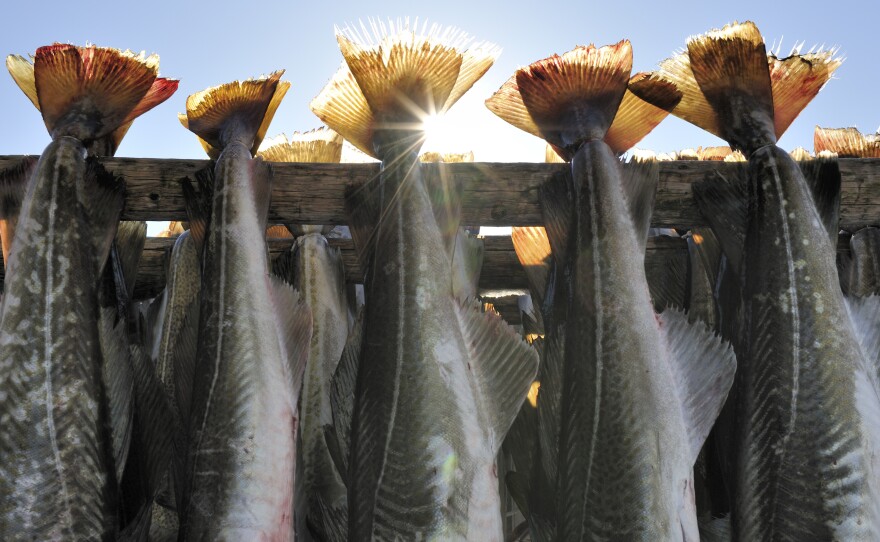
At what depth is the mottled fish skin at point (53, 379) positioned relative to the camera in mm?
2197

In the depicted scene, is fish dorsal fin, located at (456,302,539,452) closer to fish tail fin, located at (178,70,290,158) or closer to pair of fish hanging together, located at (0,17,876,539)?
pair of fish hanging together, located at (0,17,876,539)

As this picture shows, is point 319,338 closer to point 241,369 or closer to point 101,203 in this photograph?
point 241,369

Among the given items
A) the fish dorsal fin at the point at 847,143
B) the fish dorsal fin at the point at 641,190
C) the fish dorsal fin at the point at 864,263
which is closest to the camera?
the fish dorsal fin at the point at 641,190

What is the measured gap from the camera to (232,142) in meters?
2.79

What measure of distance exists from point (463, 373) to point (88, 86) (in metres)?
1.85

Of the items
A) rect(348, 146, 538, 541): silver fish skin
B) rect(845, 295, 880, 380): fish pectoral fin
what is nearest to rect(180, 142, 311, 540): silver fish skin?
rect(348, 146, 538, 541): silver fish skin

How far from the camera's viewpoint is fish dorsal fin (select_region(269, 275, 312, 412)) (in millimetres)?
2480

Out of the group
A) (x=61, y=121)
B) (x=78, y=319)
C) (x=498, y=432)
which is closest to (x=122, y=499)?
(x=78, y=319)

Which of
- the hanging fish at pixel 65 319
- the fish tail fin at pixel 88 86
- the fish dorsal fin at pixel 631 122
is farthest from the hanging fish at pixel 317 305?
the fish dorsal fin at pixel 631 122

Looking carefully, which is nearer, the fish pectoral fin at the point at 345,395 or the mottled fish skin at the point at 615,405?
the mottled fish skin at the point at 615,405

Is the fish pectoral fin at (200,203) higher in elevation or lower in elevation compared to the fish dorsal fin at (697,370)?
higher

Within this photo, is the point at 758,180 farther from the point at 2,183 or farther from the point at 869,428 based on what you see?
the point at 2,183

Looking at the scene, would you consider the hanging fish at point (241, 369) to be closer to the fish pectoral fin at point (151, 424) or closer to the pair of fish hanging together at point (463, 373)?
the pair of fish hanging together at point (463, 373)

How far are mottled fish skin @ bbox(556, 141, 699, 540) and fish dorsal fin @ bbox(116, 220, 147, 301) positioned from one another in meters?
1.73
